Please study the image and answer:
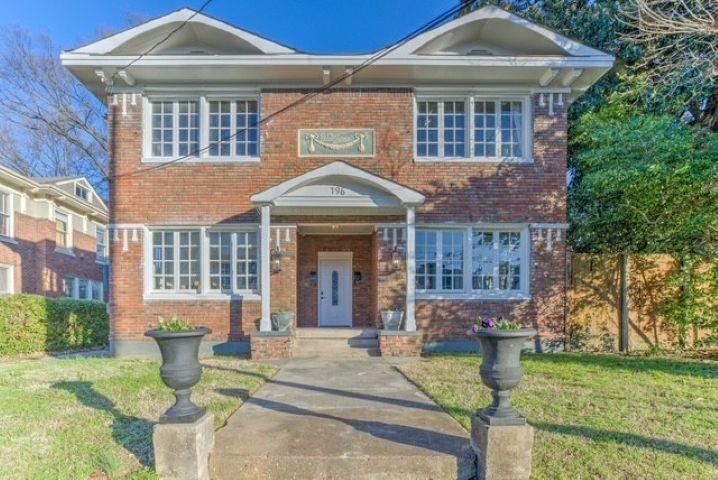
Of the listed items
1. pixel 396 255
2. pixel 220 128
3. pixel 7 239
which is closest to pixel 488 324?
pixel 396 255

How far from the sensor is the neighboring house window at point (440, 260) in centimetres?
1023

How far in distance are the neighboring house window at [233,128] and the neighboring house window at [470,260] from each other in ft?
14.8

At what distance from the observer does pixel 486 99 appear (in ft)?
33.9

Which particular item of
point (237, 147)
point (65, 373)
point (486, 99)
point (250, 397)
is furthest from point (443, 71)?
point (65, 373)

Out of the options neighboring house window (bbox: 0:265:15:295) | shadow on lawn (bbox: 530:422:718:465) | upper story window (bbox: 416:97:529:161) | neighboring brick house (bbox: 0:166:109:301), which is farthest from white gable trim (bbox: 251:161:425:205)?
neighboring house window (bbox: 0:265:15:295)

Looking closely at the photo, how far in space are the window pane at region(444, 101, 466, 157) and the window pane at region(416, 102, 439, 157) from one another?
0.24 metres

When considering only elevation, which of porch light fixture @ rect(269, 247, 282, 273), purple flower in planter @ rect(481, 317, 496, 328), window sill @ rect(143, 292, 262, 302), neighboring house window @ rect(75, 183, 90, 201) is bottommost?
window sill @ rect(143, 292, 262, 302)

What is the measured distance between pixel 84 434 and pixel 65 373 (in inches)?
154

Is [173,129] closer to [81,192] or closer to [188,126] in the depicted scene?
[188,126]

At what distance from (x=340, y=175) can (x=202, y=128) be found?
357 cm

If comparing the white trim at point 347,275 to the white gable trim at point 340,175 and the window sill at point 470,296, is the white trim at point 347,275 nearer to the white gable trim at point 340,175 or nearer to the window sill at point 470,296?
the window sill at point 470,296

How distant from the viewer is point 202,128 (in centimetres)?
1018

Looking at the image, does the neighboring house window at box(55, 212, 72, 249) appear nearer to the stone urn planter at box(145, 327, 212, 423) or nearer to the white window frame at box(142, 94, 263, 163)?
the white window frame at box(142, 94, 263, 163)

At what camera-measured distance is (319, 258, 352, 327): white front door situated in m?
11.4
